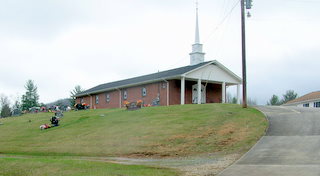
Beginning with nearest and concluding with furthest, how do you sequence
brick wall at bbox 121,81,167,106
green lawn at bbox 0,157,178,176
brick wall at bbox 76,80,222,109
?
green lawn at bbox 0,157,178,176 < brick wall at bbox 76,80,222,109 < brick wall at bbox 121,81,167,106

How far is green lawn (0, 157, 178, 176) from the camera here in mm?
11230

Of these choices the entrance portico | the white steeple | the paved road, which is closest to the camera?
the paved road

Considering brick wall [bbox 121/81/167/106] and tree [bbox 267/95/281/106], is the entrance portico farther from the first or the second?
tree [bbox 267/95/281/106]

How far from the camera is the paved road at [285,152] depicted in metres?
10.9

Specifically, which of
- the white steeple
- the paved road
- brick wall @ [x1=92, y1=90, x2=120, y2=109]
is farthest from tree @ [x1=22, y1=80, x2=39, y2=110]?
the paved road

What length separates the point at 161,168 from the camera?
12.4 m

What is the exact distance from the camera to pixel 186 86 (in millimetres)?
37812

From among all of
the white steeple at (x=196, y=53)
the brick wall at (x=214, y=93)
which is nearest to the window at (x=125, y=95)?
the white steeple at (x=196, y=53)

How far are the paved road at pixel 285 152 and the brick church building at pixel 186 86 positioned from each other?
16.3 metres

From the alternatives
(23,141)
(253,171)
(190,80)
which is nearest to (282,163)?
(253,171)

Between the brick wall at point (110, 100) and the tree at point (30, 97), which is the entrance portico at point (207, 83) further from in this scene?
the tree at point (30, 97)

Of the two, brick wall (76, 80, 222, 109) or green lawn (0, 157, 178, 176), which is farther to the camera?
brick wall (76, 80, 222, 109)

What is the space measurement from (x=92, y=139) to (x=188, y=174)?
11.5 m

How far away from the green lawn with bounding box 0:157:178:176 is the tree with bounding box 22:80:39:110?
70717 mm
